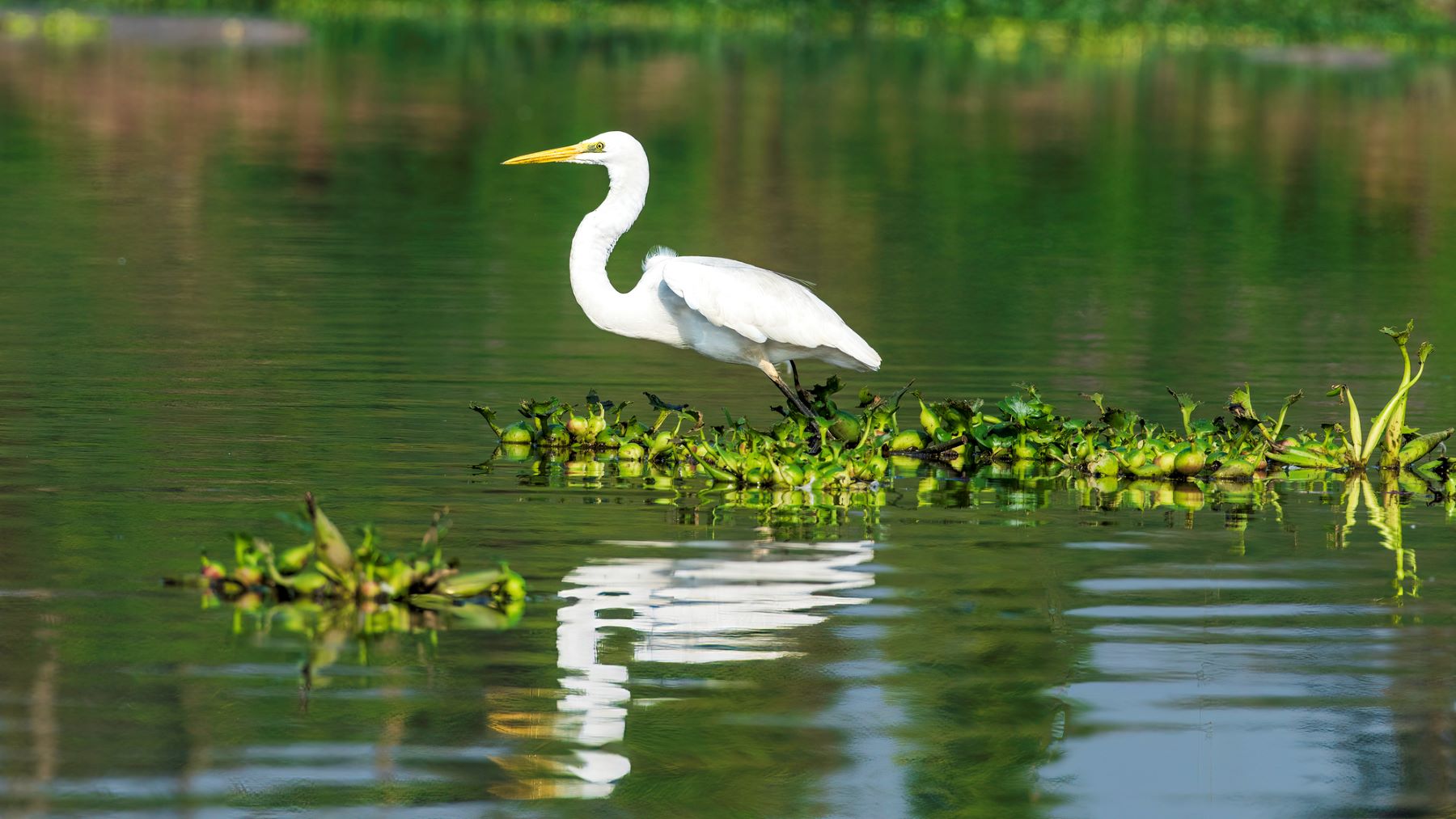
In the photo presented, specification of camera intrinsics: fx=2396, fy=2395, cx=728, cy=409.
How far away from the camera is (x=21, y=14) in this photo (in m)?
55.5

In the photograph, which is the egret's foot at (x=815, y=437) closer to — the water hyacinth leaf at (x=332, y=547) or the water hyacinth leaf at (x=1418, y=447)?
the water hyacinth leaf at (x=1418, y=447)

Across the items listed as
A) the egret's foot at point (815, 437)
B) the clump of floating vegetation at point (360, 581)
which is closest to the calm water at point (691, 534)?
the clump of floating vegetation at point (360, 581)

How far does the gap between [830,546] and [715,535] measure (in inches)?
18.7

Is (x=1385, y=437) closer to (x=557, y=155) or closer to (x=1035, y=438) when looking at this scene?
(x=1035, y=438)

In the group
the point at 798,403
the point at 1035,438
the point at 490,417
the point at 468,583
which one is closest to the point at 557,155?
the point at 490,417

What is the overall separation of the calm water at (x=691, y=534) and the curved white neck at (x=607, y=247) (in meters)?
0.75

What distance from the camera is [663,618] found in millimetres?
8148

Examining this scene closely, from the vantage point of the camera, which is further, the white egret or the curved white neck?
the curved white neck

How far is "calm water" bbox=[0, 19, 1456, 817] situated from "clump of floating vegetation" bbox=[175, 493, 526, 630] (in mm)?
170

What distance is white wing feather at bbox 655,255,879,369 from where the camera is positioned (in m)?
10.8

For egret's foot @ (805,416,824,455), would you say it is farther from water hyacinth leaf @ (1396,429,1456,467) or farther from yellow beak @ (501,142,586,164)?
water hyacinth leaf @ (1396,429,1456,467)

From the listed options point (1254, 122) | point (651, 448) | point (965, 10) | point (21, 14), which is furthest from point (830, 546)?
point (965, 10)

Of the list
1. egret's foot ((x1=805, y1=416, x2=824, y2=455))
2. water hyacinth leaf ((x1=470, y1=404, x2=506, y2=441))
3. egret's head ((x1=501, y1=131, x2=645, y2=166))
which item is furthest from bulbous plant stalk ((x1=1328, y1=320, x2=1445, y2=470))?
water hyacinth leaf ((x1=470, y1=404, x2=506, y2=441))

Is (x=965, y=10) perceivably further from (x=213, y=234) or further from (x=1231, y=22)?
(x=213, y=234)
